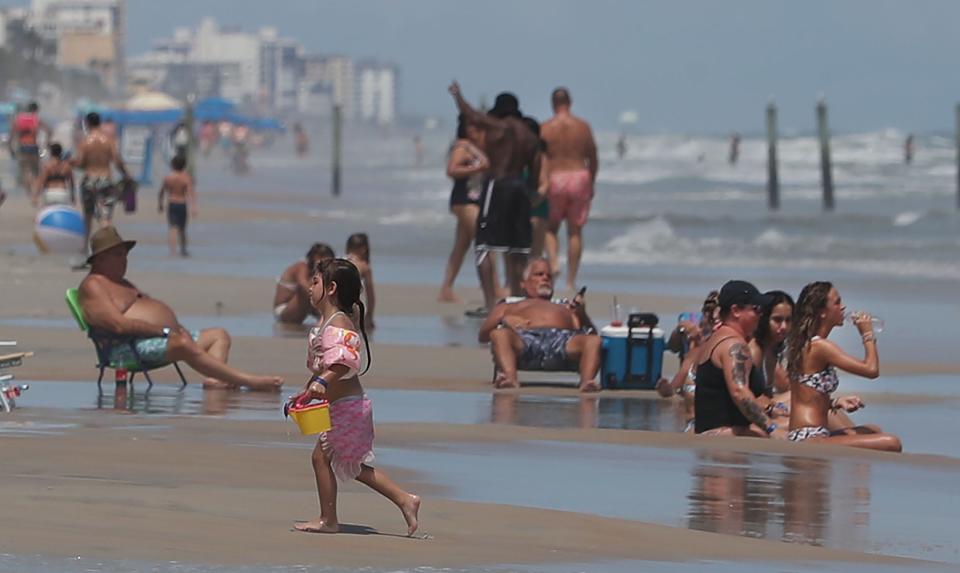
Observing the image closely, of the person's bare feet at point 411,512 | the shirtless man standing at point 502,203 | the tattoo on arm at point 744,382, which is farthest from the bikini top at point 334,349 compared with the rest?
the shirtless man standing at point 502,203

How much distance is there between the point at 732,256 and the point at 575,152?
25.7ft

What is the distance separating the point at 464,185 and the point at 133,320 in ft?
21.9

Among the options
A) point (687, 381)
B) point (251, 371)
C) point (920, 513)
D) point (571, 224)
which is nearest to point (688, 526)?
point (920, 513)

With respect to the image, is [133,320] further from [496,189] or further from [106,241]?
[496,189]

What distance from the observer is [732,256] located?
26719mm

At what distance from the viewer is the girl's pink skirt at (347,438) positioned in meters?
7.28

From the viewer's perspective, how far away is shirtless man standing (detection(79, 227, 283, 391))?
11.2 m

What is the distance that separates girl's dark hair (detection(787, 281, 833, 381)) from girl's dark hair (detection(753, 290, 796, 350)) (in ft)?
1.10

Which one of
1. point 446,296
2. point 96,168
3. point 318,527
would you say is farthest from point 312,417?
point 96,168

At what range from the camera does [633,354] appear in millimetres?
12109

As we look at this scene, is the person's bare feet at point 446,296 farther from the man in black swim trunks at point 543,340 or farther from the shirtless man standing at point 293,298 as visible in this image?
the man in black swim trunks at point 543,340

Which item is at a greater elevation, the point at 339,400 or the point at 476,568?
the point at 339,400

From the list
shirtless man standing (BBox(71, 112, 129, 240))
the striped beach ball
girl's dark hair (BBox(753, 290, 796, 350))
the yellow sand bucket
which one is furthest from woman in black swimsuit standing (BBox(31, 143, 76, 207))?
the yellow sand bucket

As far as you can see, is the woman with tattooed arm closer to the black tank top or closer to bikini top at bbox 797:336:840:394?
the black tank top
